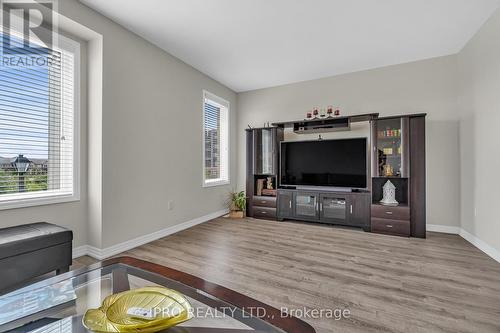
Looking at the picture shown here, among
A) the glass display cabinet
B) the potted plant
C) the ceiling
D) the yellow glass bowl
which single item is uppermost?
the ceiling

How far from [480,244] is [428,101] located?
6.97 ft

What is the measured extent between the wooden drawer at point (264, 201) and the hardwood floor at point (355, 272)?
84 cm

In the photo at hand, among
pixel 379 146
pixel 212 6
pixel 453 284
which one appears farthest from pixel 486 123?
pixel 212 6

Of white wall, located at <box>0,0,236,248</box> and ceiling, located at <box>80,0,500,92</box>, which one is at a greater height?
ceiling, located at <box>80,0,500,92</box>

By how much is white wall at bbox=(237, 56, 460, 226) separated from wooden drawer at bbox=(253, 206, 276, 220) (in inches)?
78.3

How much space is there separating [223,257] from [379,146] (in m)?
2.85

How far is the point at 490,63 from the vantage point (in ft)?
8.60

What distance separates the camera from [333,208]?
3855 mm

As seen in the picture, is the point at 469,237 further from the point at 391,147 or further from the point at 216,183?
the point at 216,183

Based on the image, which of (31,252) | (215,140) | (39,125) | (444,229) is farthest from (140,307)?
(444,229)

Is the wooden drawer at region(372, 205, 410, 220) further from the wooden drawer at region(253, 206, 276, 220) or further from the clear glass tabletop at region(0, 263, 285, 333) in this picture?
the clear glass tabletop at region(0, 263, 285, 333)

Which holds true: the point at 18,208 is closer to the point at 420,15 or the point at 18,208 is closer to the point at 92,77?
the point at 92,77

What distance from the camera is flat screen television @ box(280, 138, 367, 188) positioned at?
12.3ft

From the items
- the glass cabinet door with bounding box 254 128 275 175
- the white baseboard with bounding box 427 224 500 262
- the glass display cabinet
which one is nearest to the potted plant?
the glass cabinet door with bounding box 254 128 275 175
